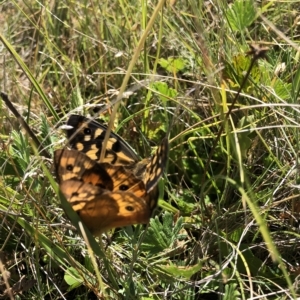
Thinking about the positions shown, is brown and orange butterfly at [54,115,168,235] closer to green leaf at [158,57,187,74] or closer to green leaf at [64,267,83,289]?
green leaf at [64,267,83,289]

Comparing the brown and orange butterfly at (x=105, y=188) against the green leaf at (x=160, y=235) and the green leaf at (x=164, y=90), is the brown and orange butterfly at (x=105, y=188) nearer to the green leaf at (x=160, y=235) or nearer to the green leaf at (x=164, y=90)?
the green leaf at (x=160, y=235)

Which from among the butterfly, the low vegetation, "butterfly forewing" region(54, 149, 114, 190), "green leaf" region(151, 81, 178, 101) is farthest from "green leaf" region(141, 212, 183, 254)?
"green leaf" region(151, 81, 178, 101)

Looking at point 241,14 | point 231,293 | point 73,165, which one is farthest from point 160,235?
point 241,14

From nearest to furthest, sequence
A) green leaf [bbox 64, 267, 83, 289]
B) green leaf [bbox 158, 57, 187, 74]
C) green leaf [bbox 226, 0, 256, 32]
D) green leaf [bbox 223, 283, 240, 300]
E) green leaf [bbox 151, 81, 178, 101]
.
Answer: green leaf [bbox 223, 283, 240, 300], green leaf [bbox 64, 267, 83, 289], green leaf [bbox 226, 0, 256, 32], green leaf [bbox 151, 81, 178, 101], green leaf [bbox 158, 57, 187, 74]

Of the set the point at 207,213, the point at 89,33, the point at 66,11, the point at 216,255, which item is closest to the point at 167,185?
the point at 207,213

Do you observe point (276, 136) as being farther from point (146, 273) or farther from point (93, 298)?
point (93, 298)

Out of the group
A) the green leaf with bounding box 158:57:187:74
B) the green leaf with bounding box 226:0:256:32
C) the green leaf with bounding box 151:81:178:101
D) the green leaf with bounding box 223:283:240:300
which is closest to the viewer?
the green leaf with bounding box 223:283:240:300
